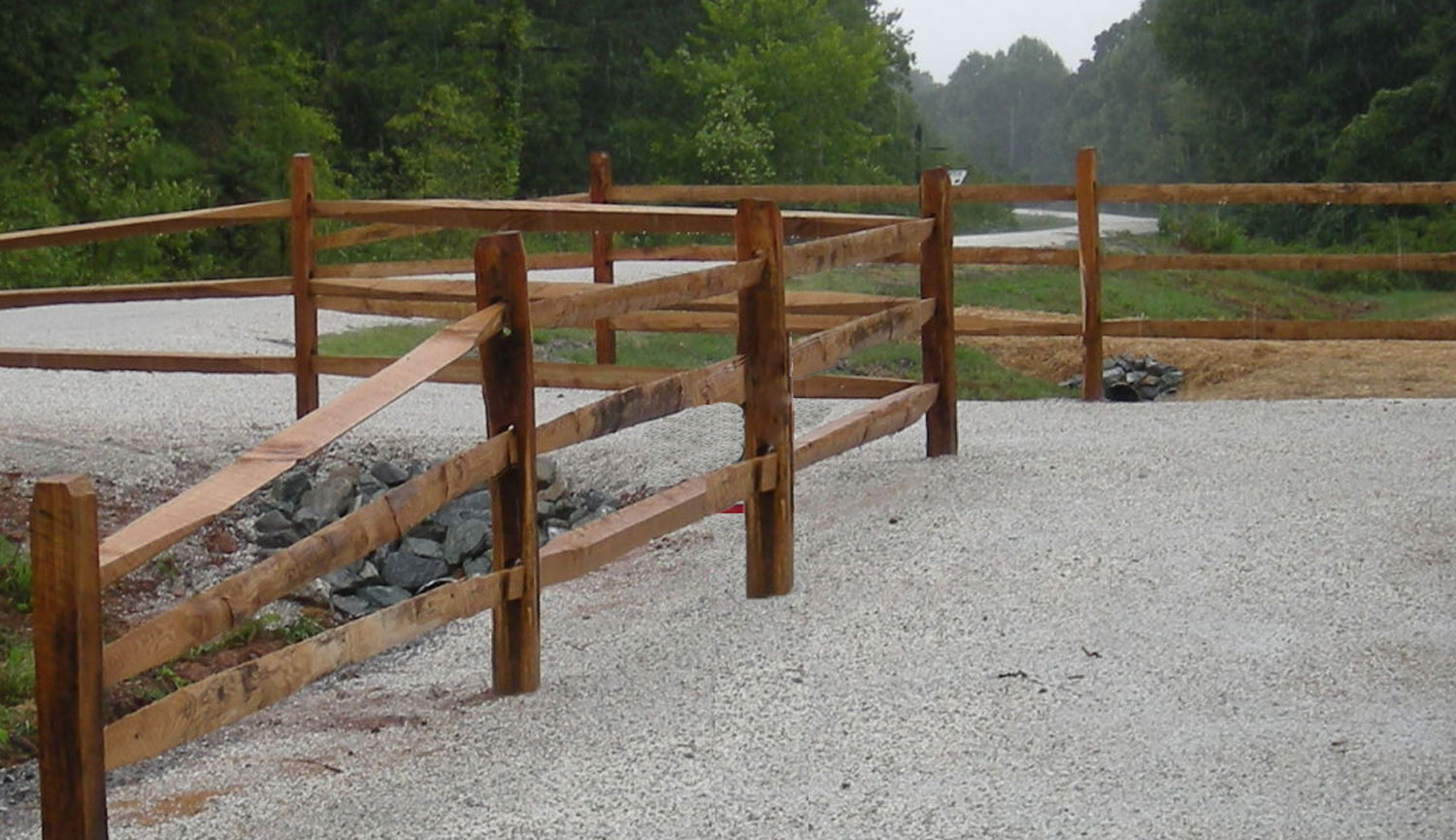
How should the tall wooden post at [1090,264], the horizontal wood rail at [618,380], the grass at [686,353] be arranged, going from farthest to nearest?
the grass at [686,353] < the tall wooden post at [1090,264] < the horizontal wood rail at [618,380]

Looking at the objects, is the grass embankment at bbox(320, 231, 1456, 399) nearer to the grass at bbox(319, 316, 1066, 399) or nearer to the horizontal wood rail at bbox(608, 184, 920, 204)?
the grass at bbox(319, 316, 1066, 399)

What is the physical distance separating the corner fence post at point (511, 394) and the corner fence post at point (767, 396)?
50.6 inches

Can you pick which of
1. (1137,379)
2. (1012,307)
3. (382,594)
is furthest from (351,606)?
(1012,307)

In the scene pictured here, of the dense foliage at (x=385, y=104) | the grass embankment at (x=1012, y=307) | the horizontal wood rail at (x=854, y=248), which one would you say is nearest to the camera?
the horizontal wood rail at (x=854, y=248)

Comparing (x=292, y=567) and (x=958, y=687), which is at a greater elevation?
(x=292, y=567)

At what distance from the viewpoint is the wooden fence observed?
11.6 ft

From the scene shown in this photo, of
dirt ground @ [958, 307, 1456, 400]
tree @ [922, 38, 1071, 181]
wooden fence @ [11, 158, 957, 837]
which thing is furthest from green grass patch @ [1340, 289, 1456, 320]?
tree @ [922, 38, 1071, 181]

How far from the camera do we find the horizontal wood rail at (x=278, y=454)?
366cm

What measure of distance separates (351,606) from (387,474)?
138 centimetres

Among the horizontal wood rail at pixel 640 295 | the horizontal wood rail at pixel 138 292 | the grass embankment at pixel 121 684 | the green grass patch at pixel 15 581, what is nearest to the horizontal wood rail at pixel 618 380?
the horizontal wood rail at pixel 138 292

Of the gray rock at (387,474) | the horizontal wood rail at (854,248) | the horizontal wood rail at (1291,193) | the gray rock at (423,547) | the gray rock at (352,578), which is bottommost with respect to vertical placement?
the gray rock at (352,578)

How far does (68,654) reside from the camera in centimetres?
348

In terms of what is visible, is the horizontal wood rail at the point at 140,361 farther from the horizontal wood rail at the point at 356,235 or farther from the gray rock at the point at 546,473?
the gray rock at the point at 546,473

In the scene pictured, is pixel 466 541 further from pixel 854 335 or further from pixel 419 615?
pixel 419 615
